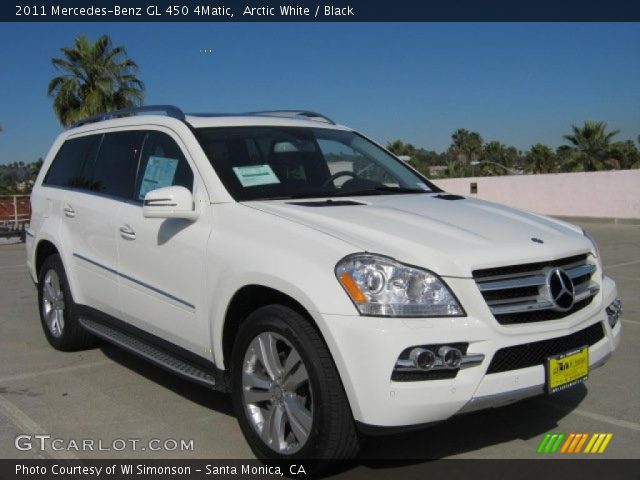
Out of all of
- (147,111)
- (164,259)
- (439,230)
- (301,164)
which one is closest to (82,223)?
(147,111)

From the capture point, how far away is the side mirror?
3689 millimetres

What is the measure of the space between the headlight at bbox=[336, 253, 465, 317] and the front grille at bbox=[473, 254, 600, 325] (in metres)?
0.18

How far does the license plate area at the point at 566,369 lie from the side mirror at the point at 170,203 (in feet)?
6.56

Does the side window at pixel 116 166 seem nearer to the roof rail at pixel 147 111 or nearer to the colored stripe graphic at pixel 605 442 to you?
the roof rail at pixel 147 111

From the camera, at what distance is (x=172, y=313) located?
3949 mm

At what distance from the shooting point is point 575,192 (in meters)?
25.2

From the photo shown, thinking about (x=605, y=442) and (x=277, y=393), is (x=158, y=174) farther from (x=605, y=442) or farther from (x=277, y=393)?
(x=605, y=442)

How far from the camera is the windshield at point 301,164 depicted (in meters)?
4.04

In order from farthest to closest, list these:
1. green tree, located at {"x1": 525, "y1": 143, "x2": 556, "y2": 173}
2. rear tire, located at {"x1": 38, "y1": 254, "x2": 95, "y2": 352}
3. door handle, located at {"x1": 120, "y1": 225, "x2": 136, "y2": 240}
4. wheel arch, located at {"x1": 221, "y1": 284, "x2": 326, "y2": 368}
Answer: green tree, located at {"x1": 525, "y1": 143, "x2": 556, "y2": 173}
rear tire, located at {"x1": 38, "y1": 254, "x2": 95, "y2": 352}
door handle, located at {"x1": 120, "y1": 225, "x2": 136, "y2": 240}
wheel arch, located at {"x1": 221, "y1": 284, "x2": 326, "y2": 368}

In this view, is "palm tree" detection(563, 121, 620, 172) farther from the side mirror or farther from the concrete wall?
the side mirror

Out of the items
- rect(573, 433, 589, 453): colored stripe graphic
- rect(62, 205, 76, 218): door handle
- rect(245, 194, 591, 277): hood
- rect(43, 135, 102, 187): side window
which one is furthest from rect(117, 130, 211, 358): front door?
rect(573, 433, 589, 453): colored stripe graphic

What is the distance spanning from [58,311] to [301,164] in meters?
2.58

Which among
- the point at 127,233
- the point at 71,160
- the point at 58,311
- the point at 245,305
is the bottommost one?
the point at 58,311

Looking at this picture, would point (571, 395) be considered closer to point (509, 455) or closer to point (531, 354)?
point (509, 455)
